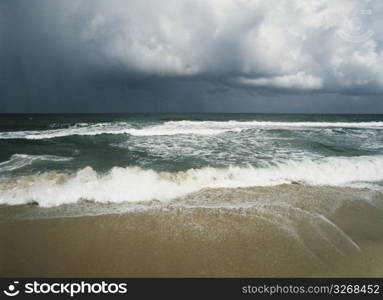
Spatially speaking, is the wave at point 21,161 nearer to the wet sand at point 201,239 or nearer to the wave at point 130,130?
the wet sand at point 201,239

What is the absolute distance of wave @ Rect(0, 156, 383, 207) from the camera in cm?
541

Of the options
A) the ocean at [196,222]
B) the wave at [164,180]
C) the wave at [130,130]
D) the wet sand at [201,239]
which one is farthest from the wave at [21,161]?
the wave at [130,130]

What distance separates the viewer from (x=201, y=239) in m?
3.68

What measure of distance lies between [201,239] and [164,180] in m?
3.10

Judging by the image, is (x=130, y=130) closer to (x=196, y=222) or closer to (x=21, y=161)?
(x=21, y=161)

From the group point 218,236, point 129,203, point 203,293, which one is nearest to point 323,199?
point 218,236

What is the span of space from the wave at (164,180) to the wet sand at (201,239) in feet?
1.60

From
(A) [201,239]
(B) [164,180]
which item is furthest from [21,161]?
(A) [201,239]

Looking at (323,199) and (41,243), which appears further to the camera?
(323,199)

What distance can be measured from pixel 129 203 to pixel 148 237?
1702 mm

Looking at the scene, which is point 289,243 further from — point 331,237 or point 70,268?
point 70,268

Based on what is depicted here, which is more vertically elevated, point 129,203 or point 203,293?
point 129,203

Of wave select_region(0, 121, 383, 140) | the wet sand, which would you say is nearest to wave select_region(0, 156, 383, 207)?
the wet sand

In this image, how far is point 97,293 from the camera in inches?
104
